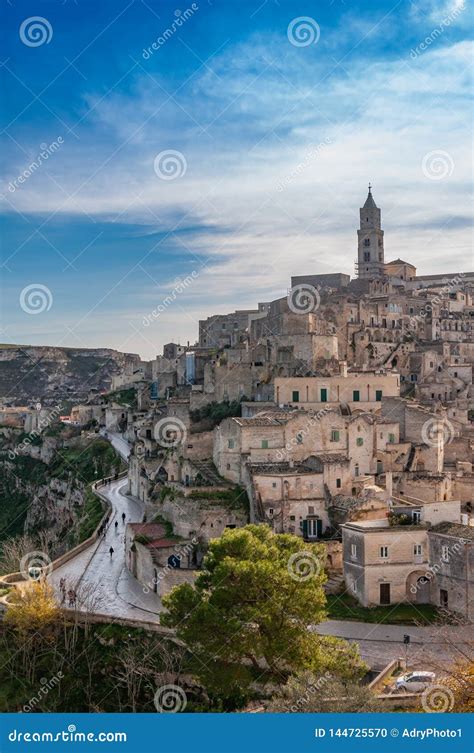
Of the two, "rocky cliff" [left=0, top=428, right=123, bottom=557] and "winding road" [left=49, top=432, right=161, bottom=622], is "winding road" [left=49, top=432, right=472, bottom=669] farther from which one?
"rocky cliff" [left=0, top=428, right=123, bottom=557]

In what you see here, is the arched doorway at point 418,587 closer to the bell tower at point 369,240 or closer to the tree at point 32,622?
the tree at point 32,622

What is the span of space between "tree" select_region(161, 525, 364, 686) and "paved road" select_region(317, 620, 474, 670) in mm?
2604

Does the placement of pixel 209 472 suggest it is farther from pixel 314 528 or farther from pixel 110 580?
pixel 110 580

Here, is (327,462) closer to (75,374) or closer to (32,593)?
(32,593)

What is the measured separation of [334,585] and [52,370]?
4850 inches

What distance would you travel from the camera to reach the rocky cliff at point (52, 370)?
439ft

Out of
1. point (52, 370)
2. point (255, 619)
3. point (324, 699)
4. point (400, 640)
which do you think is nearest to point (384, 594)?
point (400, 640)

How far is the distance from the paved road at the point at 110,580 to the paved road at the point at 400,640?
6.16 m

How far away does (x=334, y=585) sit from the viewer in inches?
1056

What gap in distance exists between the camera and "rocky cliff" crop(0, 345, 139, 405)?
134 meters

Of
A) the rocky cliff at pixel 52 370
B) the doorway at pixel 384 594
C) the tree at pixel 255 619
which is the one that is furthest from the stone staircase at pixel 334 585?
the rocky cliff at pixel 52 370

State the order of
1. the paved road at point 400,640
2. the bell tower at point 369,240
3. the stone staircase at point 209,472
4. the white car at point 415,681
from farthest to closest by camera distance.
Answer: the bell tower at point 369,240 → the stone staircase at point 209,472 → the paved road at point 400,640 → the white car at point 415,681

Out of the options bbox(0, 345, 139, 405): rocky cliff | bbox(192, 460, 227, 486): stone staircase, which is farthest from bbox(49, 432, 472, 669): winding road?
bbox(0, 345, 139, 405): rocky cliff

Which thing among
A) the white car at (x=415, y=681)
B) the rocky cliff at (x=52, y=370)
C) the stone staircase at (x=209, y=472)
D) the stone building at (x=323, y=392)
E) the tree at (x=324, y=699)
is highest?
the rocky cliff at (x=52, y=370)
